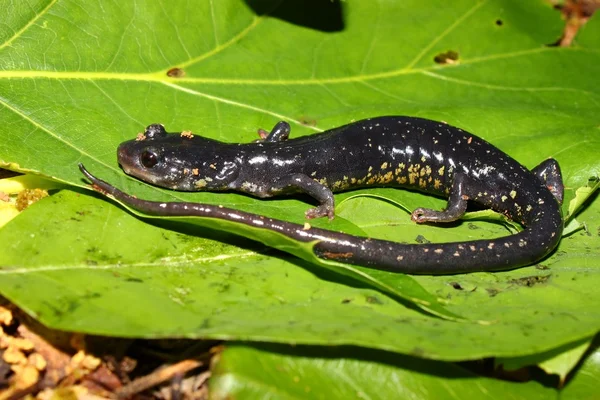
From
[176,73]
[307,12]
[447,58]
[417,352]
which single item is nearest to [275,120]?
[176,73]

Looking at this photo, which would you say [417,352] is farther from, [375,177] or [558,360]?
[375,177]

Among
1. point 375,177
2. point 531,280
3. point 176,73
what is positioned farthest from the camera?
point 375,177

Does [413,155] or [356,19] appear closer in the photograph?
[413,155]

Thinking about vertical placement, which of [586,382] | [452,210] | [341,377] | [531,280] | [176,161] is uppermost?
[452,210]

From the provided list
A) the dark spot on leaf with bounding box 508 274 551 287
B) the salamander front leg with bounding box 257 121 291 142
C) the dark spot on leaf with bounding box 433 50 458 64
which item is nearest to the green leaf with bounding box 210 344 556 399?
the dark spot on leaf with bounding box 508 274 551 287

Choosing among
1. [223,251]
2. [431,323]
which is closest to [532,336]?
[431,323]

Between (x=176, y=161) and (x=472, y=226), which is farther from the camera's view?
(x=472, y=226)

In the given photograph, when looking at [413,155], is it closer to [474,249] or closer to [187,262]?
[474,249]

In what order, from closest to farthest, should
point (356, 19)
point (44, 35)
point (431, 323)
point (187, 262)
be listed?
point (431, 323) → point (187, 262) → point (44, 35) → point (356, 19)
